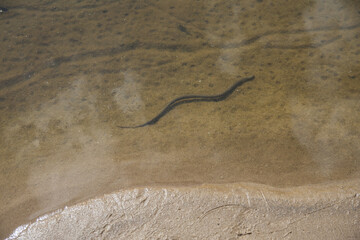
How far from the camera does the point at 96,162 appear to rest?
3006 millimetres

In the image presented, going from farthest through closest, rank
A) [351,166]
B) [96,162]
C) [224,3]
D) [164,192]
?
[224,3], [96,162], [351,166], [164,192]

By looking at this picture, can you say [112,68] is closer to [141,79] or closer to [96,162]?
[141,79]

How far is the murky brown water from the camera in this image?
2838mm

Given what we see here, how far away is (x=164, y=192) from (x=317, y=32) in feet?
11.3

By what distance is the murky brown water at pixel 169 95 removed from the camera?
284 cm

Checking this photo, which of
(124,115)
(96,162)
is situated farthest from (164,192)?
(124,115)

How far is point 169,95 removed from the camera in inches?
146

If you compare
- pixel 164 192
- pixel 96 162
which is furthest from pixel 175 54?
pixel 164 192

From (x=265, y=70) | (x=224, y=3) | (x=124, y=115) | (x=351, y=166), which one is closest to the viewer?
(x=351, y=166)

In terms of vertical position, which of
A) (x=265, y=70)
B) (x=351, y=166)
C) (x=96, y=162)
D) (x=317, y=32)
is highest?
(x=317, y=32)

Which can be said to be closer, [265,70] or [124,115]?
[124,115]

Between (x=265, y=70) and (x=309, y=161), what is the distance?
150cm

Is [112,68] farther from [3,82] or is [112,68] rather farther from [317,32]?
[317,32]

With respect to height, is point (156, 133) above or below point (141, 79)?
below
